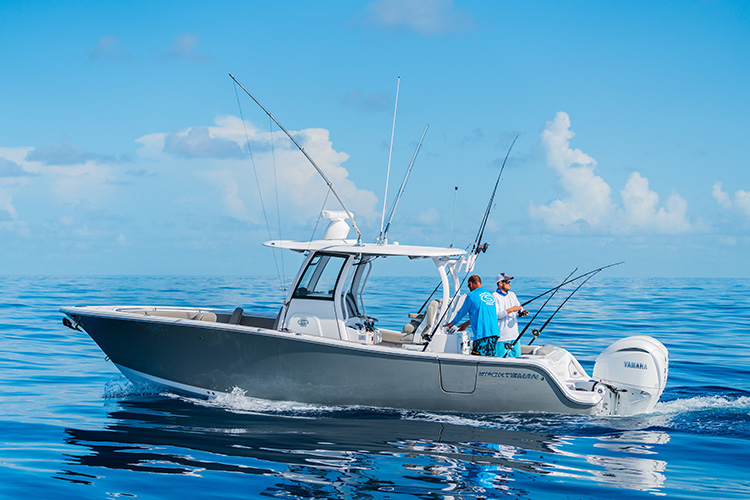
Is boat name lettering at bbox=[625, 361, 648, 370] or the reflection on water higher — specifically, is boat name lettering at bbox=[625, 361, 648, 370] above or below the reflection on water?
above

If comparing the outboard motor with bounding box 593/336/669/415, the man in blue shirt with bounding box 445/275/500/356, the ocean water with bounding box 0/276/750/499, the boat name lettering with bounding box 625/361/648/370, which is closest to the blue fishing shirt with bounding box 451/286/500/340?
the man in blue shirt with bounding box 445/275/500/356

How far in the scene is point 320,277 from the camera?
934 centimetres

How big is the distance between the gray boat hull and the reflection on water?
0.20m

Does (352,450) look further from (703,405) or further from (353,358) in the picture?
(703,405)

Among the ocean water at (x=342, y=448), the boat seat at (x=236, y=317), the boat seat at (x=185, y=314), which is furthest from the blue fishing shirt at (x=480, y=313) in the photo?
the boat seat at (x=185, y=314)

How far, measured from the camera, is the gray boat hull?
8.41 metres

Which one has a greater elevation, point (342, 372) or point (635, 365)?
point (635, 365)

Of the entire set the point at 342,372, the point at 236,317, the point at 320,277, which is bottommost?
the point at 342,372

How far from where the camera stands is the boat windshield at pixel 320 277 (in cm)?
926

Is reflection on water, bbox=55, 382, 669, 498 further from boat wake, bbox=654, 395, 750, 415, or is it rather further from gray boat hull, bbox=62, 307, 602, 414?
boat wake, bbox=654, 395, 750, 415

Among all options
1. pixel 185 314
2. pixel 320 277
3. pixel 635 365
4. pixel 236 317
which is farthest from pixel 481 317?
pixel 185 314

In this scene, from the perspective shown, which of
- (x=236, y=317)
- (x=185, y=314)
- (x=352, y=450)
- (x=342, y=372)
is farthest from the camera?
(x=185, y=314)

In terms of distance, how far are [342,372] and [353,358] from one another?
0.84 ft

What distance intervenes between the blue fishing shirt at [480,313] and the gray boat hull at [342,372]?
42 centimetres
